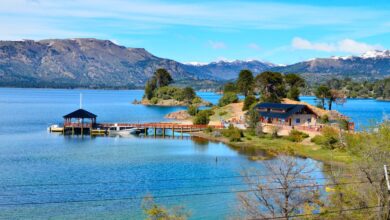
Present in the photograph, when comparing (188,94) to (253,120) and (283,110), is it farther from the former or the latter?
(253,120)

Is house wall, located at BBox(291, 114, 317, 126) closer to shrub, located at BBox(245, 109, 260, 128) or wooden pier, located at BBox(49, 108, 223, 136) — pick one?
shrub, located at BBox(245, 109, 260, 128)

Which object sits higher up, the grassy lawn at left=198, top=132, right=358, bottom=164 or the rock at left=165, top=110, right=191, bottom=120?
the rock at left=165, top=110, right=191, bottom=120

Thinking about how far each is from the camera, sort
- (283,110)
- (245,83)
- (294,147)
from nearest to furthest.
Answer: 1. (294,147)
2. (283,110)
3. (245,83)

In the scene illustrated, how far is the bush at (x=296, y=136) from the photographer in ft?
243

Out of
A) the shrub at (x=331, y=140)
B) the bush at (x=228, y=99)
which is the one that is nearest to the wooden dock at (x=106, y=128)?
the shrub at (x=331, y=140)

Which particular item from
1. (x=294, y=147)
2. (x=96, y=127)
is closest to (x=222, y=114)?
(x=96, y=127)

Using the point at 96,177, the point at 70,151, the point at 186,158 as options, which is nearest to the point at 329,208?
the point at 96,177

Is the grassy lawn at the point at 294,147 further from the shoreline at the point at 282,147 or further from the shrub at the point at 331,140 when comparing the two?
the shrub at the point at 331,140

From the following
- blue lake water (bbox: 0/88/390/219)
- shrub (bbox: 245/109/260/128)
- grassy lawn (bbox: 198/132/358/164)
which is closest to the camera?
blue lake water (bbox: 0/88/390/219)

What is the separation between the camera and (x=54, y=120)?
121m

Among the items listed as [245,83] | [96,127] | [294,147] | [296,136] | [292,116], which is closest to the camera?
[294,147]

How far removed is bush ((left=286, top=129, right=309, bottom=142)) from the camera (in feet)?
243

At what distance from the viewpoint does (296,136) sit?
74.9 m

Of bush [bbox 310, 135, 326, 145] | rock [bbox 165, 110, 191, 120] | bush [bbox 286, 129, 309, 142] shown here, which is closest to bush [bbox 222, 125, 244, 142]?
bush [bbox 286, 129, 309, 142]
